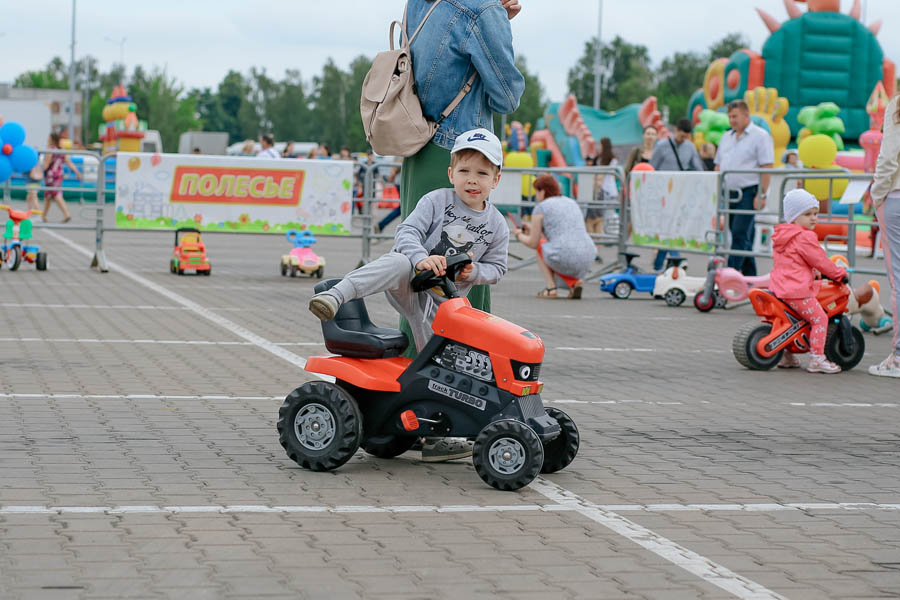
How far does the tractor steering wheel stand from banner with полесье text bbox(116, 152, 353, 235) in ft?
38.8

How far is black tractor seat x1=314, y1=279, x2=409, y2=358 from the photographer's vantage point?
581cm

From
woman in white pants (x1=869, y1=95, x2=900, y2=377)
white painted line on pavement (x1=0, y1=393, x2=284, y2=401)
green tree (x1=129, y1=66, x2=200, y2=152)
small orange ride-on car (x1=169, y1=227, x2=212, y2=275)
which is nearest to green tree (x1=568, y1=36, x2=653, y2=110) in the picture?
green tree (x1=129, y1=66, x2=200, y2=152)

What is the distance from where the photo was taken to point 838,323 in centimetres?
1014

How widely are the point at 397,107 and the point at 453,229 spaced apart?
806 millimetres

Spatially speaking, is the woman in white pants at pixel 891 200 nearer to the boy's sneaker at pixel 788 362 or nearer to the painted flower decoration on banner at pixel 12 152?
the boy's sneaker at pixel 788 362

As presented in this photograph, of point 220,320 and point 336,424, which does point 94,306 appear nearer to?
point 220,320

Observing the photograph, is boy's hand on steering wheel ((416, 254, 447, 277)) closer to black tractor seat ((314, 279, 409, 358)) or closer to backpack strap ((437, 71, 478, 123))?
black tractor seat ((314, 279, 409, 358))

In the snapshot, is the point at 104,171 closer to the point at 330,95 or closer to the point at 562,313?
the point at 562,313

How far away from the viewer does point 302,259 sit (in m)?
17.3

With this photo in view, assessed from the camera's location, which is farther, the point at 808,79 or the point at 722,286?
the point at 808,79

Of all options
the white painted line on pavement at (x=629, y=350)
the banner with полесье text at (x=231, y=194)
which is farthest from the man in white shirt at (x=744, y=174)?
the banner with полесье text at (x=231, y=194)

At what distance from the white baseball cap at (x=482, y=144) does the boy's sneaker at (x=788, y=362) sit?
482 centimetres

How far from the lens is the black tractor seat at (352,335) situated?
5809mm

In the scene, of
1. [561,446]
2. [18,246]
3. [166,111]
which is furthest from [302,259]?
[166,111]
